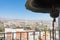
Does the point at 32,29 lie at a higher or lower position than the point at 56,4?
lower

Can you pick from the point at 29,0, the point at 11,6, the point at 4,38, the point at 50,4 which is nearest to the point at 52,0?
the point at 50,4

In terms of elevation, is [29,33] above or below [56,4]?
below

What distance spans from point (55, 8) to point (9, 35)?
295 cm

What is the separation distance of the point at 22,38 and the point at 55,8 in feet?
10.2

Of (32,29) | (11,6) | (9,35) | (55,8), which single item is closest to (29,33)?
(32,29)

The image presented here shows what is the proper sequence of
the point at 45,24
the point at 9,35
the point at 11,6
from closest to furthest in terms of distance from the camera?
the point at 45,24 < the point at 9,35 < the point at 11,6

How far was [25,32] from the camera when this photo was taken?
371 centimetres

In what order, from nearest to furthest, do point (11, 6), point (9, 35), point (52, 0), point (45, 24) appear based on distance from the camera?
1. point (52, 0)
2. point (45, 24)
3. point (9, 35)
4. point (11, 6)

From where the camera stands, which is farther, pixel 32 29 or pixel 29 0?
pixel 32 29

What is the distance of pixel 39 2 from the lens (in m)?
0.85

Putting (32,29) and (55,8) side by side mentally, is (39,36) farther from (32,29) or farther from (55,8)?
(55,8)

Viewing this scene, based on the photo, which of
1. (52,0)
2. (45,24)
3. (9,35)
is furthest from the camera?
(9,35)

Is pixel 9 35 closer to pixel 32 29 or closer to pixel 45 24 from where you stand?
pixel 32 29

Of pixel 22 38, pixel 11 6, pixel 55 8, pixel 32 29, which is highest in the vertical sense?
pixel 11 6
